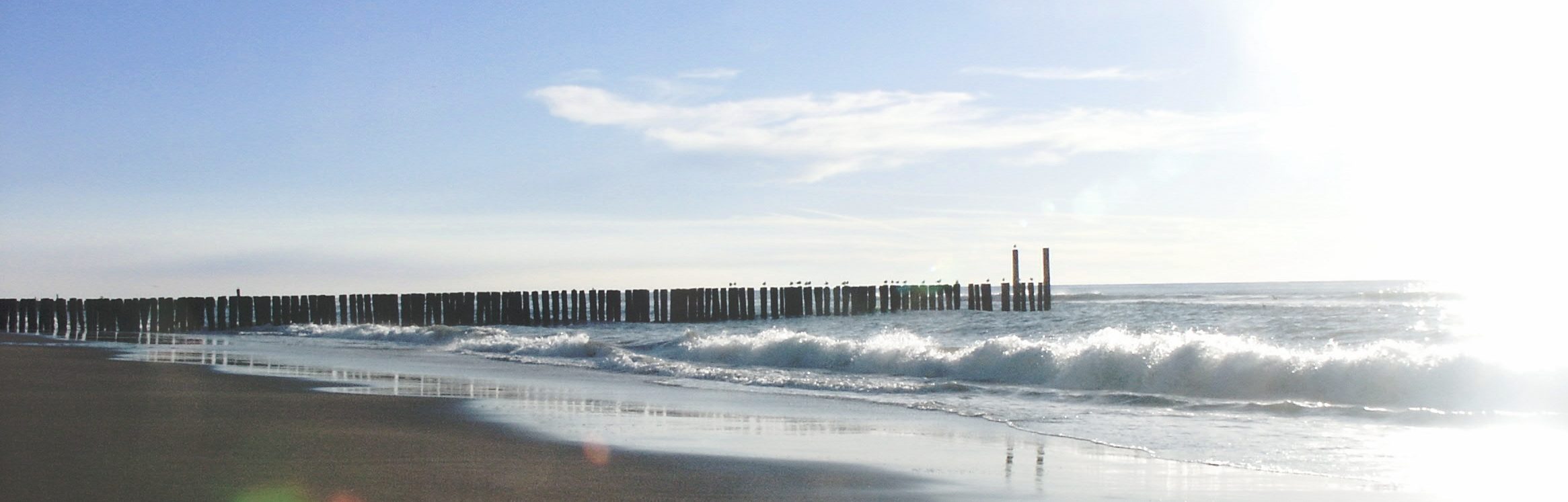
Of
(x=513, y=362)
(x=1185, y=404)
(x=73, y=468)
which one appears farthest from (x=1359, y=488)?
(x=513, y=362)

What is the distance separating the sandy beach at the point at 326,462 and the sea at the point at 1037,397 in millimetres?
550

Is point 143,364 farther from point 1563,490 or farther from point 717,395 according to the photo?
point 1563,490

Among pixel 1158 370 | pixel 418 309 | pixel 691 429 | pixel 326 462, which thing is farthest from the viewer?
pixel 418 309

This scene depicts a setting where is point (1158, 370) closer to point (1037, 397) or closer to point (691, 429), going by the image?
point (1037, 397)

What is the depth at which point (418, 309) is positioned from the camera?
36250 mm

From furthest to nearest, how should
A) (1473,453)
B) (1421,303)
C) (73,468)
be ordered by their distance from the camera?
(1421,303) < (1473,453) < (73,468)

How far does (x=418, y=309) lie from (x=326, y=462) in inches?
1223

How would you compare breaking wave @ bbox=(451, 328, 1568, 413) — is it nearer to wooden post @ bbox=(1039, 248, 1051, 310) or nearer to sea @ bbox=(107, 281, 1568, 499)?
sea @ bbox=(107, 281, 1568, 499)

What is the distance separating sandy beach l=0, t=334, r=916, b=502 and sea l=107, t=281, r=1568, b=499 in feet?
1.80

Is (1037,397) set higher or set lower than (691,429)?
lower

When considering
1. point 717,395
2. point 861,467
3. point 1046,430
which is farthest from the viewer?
point 717,395

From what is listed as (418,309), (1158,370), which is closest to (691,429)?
(1158,370)

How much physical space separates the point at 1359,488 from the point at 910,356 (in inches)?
394

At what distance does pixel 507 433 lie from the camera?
7.96 m
